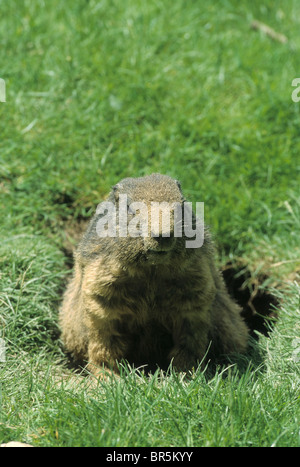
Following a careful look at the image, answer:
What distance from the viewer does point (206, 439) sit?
3.96m

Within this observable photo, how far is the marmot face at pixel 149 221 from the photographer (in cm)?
426

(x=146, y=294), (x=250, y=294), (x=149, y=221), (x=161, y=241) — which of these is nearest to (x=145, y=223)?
(x=149, y=221)

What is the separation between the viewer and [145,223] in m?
4.31

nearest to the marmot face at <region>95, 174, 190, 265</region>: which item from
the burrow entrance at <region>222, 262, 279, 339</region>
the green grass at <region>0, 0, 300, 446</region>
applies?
the green grass at <region>0, 0, 300, 446</region>

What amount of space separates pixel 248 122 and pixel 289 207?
1.23m

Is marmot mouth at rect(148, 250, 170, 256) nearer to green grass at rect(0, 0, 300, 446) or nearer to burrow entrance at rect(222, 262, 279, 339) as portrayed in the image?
green grass at rect(0, 0, 300, 446)

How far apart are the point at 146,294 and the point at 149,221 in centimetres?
78

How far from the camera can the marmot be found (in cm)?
451

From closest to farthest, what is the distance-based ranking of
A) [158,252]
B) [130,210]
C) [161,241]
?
[161,241], [158,252], [130,210]

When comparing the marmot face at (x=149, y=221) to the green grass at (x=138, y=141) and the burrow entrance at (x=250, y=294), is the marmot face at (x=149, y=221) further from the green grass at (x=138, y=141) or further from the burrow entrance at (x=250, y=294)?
the burrow entrance at (x=250, y=294)

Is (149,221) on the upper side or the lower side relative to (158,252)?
upper

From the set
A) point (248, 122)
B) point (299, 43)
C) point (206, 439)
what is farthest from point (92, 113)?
point (206, 439)

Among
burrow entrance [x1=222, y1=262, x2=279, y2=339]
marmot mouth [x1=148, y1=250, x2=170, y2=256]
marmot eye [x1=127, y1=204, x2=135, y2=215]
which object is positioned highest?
marmot eye [x1=127, y1=204, x2=135, y2=215]

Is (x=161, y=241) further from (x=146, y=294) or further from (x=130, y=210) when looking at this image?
(x=146, y=294)
